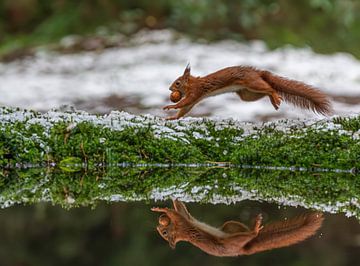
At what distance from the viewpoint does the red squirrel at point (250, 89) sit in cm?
500

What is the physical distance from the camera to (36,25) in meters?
13.4

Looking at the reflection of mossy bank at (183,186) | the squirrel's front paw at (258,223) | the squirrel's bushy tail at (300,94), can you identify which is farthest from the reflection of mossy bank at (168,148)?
the squirrel's front paw at (258,223)

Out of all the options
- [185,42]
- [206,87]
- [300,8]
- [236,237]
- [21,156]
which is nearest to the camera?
[236,237]

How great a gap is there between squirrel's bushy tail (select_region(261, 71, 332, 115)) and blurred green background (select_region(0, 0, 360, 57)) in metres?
7.60

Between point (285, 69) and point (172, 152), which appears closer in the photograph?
point (172, 152)

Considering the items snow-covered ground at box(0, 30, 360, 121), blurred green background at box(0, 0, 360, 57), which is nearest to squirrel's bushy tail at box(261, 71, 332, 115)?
snow-covered ground at box(0, 30, 360, 121)

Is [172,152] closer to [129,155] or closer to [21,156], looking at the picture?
[129,155]

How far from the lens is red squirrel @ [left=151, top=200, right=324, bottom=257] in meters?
3.24

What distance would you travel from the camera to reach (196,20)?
1366 centimetres

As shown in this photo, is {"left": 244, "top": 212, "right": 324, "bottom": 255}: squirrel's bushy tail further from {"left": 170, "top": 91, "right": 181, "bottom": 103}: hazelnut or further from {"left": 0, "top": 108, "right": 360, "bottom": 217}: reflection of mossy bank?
{"left": 170, "top": 91, "right": 181, "bottom": 103}: hazelnut

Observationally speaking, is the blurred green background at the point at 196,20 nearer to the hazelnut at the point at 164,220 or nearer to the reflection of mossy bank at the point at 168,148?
the reflection of mossy bank at the point at 168,148

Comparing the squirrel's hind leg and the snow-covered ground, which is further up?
the snow-covered ground

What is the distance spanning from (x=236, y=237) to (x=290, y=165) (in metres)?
1.48

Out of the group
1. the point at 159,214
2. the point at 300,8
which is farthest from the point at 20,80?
the point at 159,214
